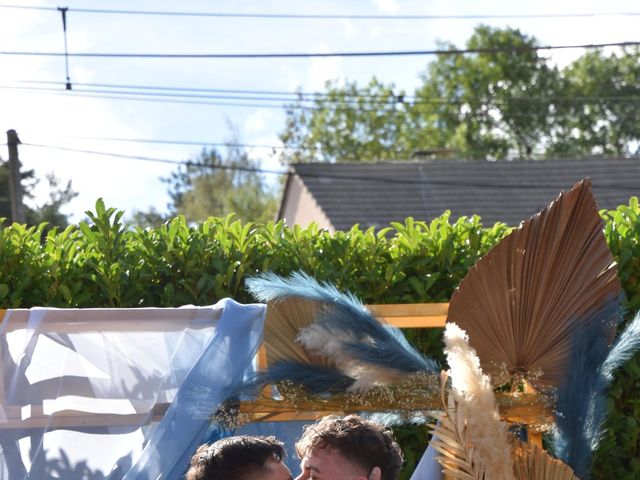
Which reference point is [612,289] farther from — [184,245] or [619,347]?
[184,245]

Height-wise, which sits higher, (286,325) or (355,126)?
(355,126)

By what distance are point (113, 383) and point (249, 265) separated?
3.44ft

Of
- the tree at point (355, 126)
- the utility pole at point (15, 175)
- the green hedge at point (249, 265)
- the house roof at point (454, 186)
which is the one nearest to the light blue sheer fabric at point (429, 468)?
the green hedge at point (249, 265)

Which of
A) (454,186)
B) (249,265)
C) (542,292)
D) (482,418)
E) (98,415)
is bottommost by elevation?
(482,418)

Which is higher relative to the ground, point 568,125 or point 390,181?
point 568,125

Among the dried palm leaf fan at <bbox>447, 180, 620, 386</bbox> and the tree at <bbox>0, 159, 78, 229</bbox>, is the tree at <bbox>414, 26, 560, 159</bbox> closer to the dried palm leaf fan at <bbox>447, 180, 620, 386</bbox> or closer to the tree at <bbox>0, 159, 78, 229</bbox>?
the tree at <bbox>0, 159, 78, 229</bbox>

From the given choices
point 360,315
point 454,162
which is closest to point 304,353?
point 360,315

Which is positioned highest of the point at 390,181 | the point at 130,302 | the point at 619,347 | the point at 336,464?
the point at 390,181

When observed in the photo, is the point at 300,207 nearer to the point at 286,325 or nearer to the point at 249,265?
the point at 249,265

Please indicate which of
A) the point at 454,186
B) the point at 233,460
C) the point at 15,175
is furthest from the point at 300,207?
the point at 233,460

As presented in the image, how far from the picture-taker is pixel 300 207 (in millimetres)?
23109

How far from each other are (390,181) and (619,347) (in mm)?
17750

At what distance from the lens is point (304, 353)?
316cm

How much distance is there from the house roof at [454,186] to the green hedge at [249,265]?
48.4 ft
